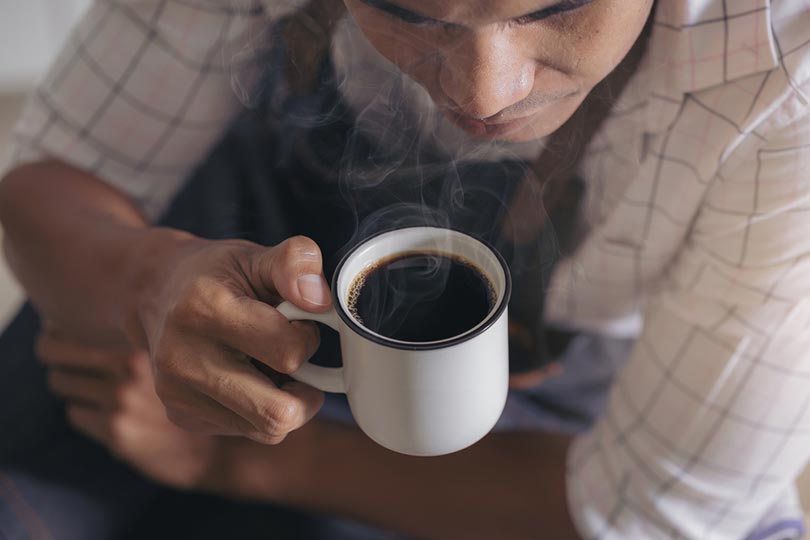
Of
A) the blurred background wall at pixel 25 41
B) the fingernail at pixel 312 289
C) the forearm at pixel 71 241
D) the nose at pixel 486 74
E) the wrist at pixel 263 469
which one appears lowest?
the blurred background wall at pixel 25 41

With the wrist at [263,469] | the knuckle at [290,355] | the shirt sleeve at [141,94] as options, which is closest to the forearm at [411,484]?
the wrist at [263,469]

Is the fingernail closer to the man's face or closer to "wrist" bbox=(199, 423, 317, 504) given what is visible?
the man's face

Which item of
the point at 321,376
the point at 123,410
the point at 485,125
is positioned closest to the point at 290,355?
the point at 321,376

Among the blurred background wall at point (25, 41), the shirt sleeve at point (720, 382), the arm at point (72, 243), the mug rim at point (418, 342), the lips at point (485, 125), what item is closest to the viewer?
the mug rim at point (418, 342)

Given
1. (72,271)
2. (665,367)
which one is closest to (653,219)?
(665,367)

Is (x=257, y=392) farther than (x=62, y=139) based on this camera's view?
No

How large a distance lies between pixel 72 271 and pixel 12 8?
1.78 meters

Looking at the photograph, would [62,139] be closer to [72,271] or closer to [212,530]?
[72,271]

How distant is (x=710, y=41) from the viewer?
0.80 meters

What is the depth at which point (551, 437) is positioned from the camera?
4.09ft

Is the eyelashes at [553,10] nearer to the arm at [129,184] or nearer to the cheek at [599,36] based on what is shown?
the cheek at [599,36]

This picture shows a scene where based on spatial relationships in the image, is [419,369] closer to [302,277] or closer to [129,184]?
[302,277]

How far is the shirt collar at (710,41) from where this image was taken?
0.76 m

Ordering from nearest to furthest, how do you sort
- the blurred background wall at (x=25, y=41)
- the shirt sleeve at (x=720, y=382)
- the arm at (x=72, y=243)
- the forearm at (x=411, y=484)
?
the shirt sleeve at (x=720, y=382)
the arm at (x=72, y=243)
the forearm at (x=411, y=484)
the blurred background wall at (x=25, y=41)
